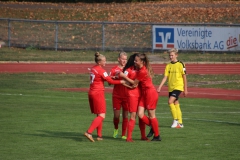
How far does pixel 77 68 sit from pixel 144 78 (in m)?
21.9

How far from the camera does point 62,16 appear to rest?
180 feet

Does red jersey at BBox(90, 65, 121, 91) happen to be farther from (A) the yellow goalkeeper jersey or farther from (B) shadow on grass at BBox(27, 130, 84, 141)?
(A) the yellow goalkeeper jersey

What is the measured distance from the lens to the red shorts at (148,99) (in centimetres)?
1374

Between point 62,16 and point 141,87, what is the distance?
137 ft

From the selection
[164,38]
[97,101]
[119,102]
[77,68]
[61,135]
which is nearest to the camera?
[97,101]

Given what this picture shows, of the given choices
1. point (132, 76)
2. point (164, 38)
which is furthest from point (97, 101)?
point (164, 38)

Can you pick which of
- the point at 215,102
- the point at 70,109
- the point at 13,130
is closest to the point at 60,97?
the point at 70,109

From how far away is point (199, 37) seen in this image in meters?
40.9

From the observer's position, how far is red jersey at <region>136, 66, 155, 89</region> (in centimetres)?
1370

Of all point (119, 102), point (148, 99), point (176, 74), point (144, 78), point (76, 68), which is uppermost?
point (144, 78)

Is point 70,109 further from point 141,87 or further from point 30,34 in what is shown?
point 30,34

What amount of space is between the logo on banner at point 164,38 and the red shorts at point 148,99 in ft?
91.3

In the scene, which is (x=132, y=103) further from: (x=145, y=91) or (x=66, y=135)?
(x=66, y=135)

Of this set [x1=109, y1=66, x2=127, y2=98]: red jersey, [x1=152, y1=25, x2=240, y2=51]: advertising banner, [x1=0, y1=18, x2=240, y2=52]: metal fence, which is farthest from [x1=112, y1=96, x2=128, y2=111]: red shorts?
[x1=0, y1=18, x2=240, y2=52]: metal fence
